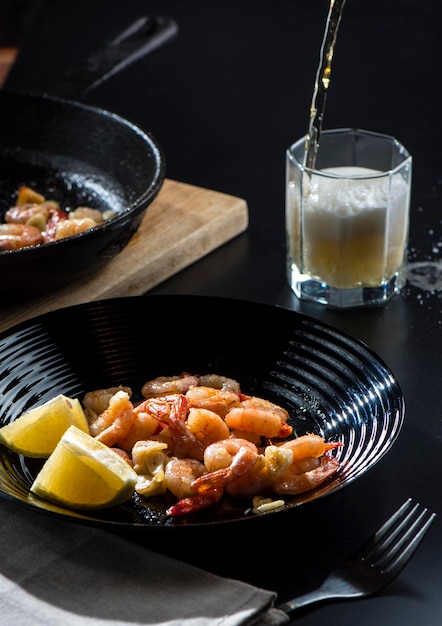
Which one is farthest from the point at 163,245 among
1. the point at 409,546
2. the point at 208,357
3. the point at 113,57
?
the point at 409,546

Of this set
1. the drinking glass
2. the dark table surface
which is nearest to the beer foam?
the drinking glass

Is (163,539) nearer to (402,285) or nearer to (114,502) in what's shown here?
(114,502)

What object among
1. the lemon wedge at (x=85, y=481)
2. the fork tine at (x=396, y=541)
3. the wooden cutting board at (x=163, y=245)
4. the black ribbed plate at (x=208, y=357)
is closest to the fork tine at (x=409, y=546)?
the fork tine at (x=396, y=541)

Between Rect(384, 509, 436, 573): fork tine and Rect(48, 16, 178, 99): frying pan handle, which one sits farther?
Rect(48, 16, 178, 99): frying pan handle

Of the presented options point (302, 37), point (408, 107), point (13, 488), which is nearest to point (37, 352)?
point (13, 488)

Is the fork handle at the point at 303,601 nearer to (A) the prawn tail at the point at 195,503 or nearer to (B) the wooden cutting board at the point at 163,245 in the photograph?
(A) the prawn tail at the point at 195,503

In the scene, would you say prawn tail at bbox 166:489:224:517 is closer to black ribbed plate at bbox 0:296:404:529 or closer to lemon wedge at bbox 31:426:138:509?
→ lemon wedge at bbox 31:426:138:509
